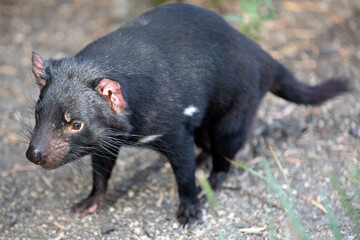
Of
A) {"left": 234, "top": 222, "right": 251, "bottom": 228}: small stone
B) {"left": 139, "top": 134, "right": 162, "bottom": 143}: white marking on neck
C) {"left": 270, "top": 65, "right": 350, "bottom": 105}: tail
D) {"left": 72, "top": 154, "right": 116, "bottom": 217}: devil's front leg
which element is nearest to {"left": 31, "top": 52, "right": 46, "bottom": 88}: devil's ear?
{"left": 139, "top": 134, "right": 162, "bottom": 143}: white marking on neck

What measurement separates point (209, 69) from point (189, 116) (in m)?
A: 0.35

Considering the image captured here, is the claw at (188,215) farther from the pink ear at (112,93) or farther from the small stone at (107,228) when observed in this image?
the pink ear at (112,93)

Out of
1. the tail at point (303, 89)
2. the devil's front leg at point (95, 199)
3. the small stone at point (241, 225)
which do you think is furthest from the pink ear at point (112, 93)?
the tail at point (303, 89)

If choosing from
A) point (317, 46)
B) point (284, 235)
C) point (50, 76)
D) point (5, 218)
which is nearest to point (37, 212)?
point (5, 218)

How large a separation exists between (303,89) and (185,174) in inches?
48.9

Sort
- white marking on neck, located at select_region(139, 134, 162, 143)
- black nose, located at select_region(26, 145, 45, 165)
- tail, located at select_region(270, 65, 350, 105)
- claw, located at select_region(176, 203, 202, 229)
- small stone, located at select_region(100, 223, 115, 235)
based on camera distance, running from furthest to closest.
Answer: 1. tail, located at select_region(270, 65, 350, 105)
2. claw, located at select_region(176, 203, 202, 229)
3. small stone, located at select_region(100, 223, 115, 235)
4. white marking on neck, located at select_region(139, 134, 162, 143)
5. black nose, located at select_region(26, 145, 45, 165)

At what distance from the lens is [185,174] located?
3.26 metres

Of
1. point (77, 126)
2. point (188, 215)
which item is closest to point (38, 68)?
point (77, 126)

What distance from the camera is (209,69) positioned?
3244mm

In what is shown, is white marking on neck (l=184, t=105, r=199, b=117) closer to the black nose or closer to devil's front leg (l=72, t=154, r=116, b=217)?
devil's front leg (l=72, t=154, r=116, b=217)

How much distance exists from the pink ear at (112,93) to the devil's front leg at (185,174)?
0.53 m

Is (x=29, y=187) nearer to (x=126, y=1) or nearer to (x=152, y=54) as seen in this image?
(x=152, y=54)

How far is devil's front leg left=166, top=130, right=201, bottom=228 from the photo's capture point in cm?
316

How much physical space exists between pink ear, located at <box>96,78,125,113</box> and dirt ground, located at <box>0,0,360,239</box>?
0.92 metres
